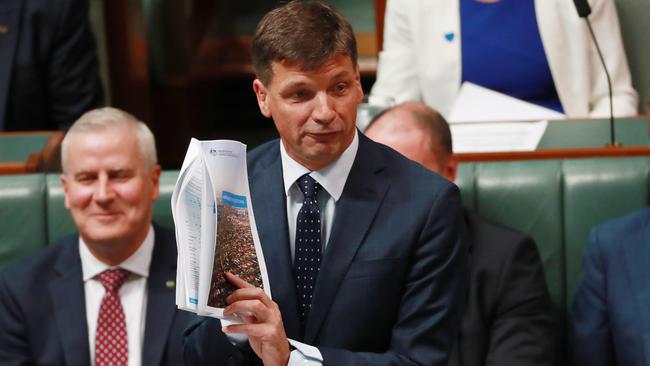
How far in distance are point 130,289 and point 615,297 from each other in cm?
89

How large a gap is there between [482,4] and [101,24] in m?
1.56

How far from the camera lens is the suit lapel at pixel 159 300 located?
2146 millimetres

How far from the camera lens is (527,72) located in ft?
10.0

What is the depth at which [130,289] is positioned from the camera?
2238 mm

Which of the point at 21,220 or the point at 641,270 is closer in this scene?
the point at 641,270

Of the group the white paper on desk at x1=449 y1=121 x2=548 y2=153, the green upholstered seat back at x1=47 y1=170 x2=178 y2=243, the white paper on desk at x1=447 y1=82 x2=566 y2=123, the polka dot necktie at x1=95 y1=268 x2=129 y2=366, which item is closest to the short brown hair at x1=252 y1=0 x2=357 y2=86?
the polka dot necktie at x1=95 y1=268 x2=129 y2=366

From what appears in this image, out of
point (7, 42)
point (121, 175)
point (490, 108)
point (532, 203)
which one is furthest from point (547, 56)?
point (7, 42)

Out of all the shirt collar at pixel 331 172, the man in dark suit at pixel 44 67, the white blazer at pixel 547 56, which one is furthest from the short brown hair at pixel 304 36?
the man in dark suit at pixel 44 67

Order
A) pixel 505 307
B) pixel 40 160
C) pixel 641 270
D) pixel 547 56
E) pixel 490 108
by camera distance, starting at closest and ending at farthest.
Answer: pixel 641 270, pixel 505 307, pixel 40 160, pixel 490 108, pixel 547 56

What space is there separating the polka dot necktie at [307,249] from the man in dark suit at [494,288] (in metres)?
0.74

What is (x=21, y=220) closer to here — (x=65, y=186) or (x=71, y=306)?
(x=65, y=186)

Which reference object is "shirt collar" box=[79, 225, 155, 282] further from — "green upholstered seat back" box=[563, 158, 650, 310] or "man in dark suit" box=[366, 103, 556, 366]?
"green upholstered seat back" box=[563, 158, 650, 310]

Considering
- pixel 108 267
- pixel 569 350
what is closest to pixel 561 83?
pixel 569 350

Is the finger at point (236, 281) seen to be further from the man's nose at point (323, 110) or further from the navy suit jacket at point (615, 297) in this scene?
the navy suit jacket at point (615, 297)
